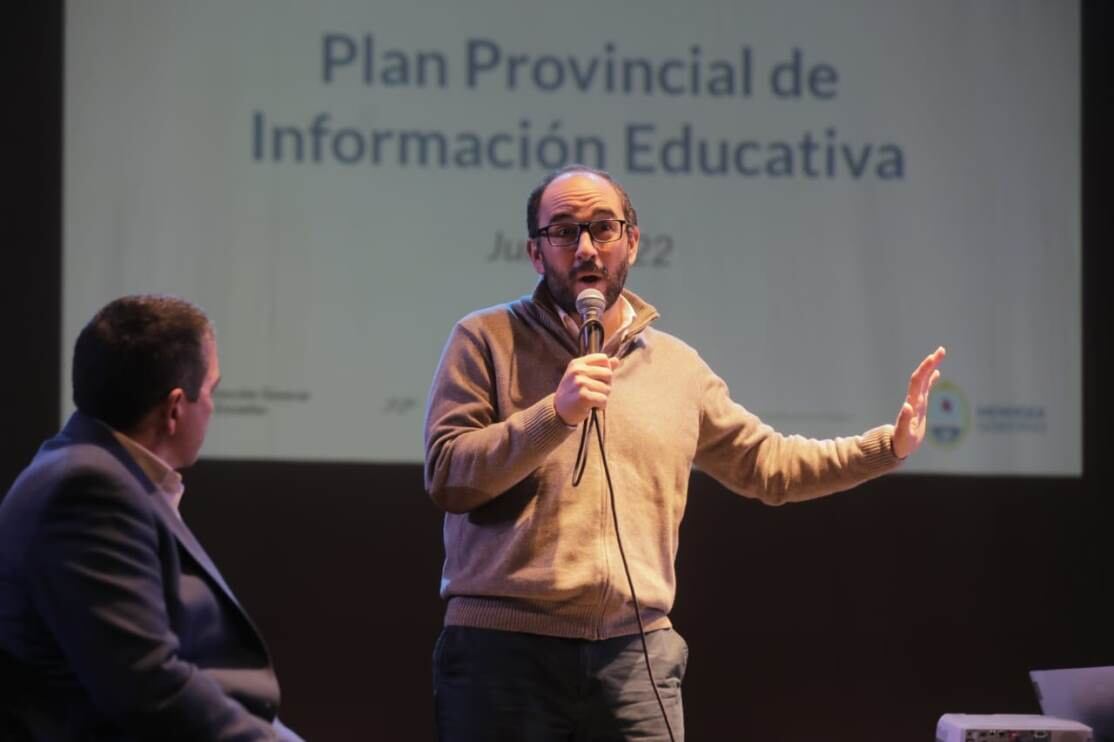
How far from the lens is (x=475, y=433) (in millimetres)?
2447

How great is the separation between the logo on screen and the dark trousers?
2196 millimetres

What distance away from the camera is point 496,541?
8.24ft

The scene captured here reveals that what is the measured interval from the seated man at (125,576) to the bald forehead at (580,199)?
2.87 feet

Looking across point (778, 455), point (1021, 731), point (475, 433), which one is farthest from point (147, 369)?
point (1021, 731)

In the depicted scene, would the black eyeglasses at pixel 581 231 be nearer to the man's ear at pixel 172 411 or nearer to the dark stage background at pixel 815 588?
the man's ear at pixel 172 411

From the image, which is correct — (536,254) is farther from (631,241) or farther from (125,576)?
(125,576)

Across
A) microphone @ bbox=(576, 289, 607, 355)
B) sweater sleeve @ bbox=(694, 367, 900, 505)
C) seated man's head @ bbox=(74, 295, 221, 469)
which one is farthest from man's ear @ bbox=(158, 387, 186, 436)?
sweater sleeve @ bbox=(694, 367, 900, 505)

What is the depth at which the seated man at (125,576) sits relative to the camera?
5.73 feet

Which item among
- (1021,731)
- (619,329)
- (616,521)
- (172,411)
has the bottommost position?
(1021,731)

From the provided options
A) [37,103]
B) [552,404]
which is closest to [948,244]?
[552,404]

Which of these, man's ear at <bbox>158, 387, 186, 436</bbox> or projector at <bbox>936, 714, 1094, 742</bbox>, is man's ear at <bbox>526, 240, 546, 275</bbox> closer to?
man's ear at <bbox>158, 387, 186, 436</bbox>

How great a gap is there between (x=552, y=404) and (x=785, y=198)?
227cm

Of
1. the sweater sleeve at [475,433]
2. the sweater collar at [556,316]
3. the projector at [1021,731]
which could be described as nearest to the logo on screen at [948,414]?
the projector at [1021,731]

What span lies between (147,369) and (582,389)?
2.34 feet
